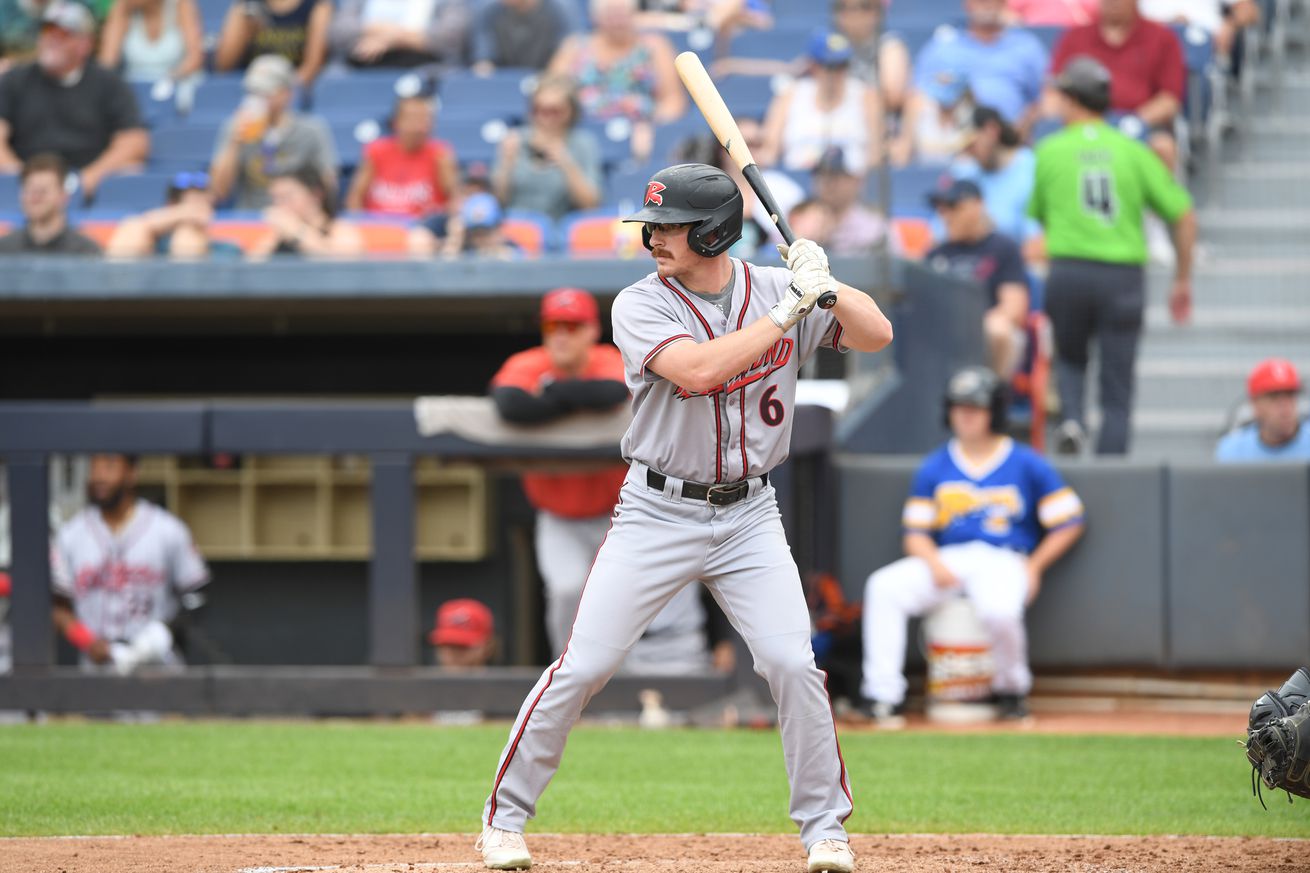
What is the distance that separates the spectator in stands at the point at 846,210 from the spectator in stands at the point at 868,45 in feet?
1.35

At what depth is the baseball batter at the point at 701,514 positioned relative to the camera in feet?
12.5

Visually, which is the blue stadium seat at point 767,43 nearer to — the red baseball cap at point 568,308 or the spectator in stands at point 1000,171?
the spectator in stands at point 1000,171

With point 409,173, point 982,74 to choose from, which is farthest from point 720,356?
point 982,74

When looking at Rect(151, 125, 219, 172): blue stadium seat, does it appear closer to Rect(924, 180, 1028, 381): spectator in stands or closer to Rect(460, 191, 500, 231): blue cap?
Rect(460, 191, 500, 231): blue cap

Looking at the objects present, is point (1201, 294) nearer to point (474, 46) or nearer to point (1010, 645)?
point (1010, 645)

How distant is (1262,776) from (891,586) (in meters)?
3.13

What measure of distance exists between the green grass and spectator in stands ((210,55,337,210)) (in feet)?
11.5

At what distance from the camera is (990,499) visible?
6871 mm

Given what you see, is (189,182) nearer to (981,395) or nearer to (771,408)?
(981,395)

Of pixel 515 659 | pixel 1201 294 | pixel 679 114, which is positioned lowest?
pixel 515 659

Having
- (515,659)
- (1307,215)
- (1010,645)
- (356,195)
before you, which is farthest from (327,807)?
(1307,215)

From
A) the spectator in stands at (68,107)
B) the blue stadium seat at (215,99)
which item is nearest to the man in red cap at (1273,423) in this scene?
the spectator in stands at (68,107)

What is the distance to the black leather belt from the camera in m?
3.90

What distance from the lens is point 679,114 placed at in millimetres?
10023
